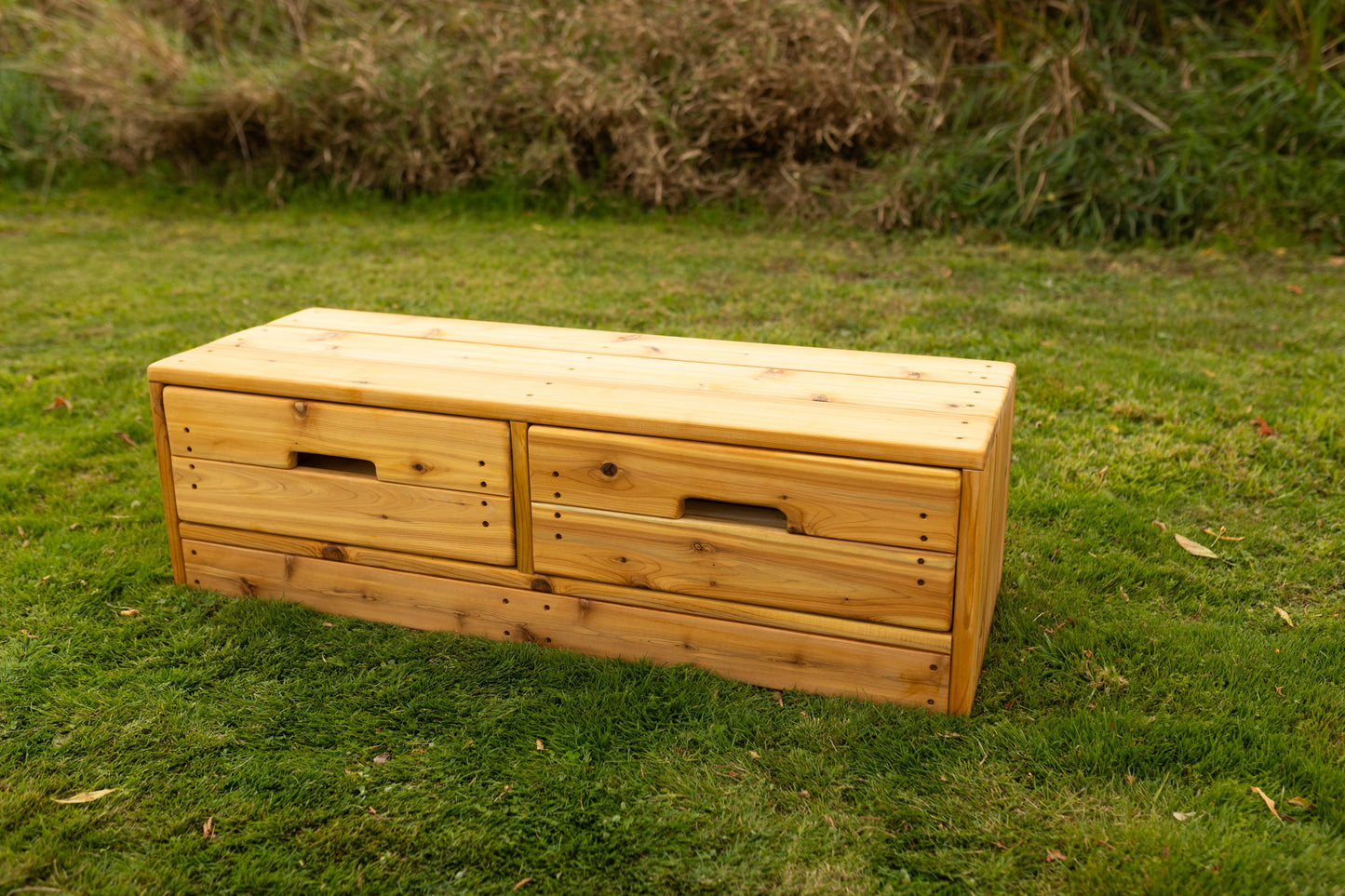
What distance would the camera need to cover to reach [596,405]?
2.53 m

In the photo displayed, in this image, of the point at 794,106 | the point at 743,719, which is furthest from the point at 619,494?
the point at 794,106

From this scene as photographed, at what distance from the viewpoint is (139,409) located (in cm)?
420

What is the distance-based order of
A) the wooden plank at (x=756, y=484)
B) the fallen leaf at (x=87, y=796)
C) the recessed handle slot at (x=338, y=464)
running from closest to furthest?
the fallen leaf at (x=87, y=796)
the wooden plank at (x=756, y=484)
the recessed handle slot at (x=338, y=464)

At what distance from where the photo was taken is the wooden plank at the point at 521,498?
2.58 meters

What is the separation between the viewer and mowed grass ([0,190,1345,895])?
6.65ft

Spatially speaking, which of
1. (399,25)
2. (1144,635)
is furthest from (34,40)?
(1144,635)

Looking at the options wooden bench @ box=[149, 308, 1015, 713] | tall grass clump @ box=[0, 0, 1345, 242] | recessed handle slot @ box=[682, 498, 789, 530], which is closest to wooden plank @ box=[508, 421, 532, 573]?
wooden bench @ box=[149, 308, 1015, 713]

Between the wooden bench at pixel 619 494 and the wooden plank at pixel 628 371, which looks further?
the wooden plank at pixel 628 371

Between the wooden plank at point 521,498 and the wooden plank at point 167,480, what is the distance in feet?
3.37

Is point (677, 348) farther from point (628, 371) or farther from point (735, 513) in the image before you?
point (735, 513)

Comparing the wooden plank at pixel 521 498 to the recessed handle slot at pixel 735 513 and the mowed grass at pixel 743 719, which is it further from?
the recessed handle slot at pixel 735 513

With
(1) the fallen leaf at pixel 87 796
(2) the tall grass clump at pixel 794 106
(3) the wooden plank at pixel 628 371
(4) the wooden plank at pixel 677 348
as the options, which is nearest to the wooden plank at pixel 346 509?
(3) the wooden plank at pixel 628 371

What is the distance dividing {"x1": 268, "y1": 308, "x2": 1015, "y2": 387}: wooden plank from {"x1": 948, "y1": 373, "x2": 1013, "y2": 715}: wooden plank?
0.24 m

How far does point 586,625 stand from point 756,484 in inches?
24.1
